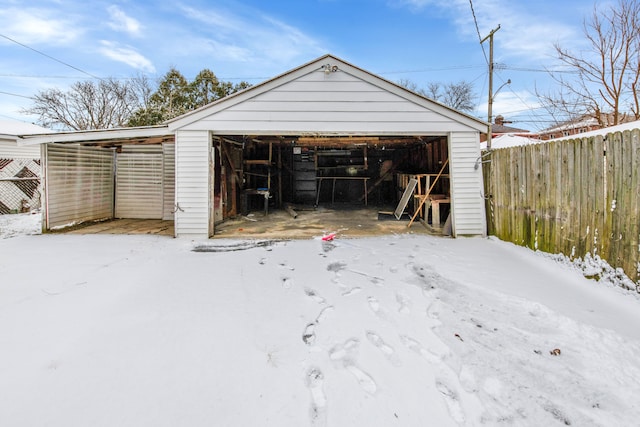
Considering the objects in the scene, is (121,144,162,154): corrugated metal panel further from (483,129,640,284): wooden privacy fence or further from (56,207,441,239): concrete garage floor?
(483,129,640,284): wooden privacy fence

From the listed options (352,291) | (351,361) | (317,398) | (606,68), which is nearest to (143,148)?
(352,291)

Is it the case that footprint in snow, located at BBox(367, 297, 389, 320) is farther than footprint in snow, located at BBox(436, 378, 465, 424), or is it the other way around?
footprint in snow, located at BBox(367, 297, 389, 320)

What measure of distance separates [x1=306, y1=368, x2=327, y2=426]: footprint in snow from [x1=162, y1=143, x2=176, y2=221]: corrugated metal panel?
7.81 meters

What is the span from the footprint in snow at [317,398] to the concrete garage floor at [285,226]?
4.46 m

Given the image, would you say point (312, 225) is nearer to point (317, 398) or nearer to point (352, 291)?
point (352, 291)

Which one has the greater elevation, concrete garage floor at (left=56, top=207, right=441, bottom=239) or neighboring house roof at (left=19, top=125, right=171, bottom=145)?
neighboring house roof at (left=19, top=125, right=171, bottom=145)

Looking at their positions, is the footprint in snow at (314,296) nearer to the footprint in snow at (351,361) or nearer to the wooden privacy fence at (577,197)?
the footprint in snow at (351,361)

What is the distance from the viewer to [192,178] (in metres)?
6.19

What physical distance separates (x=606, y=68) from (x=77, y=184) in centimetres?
1504

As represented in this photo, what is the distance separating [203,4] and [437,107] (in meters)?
11.6

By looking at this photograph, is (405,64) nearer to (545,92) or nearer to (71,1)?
(545,92)

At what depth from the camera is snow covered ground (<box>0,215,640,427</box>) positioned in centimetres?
172

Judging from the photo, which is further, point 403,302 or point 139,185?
point 139,185

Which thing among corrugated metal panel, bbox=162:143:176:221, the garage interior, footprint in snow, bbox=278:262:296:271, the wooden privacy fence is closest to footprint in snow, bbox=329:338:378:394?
footprint in snow, bbox=278:262:296:271
